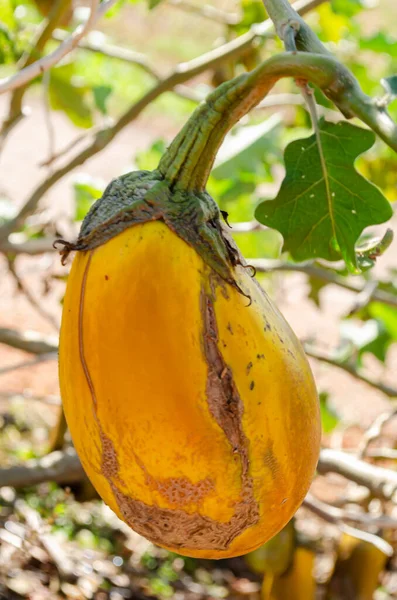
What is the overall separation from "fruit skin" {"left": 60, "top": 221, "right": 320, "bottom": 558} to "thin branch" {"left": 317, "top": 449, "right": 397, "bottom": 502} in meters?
1.14

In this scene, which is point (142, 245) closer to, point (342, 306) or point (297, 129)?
point (297, 129)

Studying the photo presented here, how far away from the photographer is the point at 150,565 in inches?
113

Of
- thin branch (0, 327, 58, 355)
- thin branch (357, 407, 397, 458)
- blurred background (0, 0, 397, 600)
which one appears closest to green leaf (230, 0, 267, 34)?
blurred background (0, 0, 397, 600)

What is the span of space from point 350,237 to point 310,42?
313 mm

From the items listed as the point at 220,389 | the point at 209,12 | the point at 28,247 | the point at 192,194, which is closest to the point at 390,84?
the point at 192,194

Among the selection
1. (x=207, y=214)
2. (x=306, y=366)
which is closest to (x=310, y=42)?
(x=207, y=214)

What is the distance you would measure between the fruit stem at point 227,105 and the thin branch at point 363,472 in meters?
1.30

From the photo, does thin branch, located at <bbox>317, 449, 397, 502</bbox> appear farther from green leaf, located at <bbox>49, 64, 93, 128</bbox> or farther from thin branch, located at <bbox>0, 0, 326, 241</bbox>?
green leaf, located at <bbox>49, 64, 93, 128</bbox>

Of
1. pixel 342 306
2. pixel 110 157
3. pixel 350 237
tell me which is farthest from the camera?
pixel 110 157

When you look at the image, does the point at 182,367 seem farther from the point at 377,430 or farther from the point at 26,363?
the point at 377,430

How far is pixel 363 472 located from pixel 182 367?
136 cm

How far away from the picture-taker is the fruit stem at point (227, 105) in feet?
2.86

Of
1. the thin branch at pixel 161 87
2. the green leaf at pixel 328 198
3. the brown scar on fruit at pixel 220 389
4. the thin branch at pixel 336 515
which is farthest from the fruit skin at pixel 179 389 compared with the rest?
the thin branch at pixel 161 87

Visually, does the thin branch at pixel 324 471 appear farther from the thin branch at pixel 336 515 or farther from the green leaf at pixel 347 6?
the green leaf at pixel 347 6
